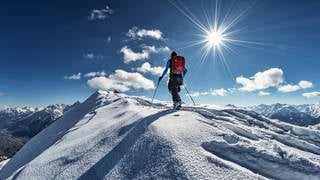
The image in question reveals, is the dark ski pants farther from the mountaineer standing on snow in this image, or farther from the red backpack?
the red backpack

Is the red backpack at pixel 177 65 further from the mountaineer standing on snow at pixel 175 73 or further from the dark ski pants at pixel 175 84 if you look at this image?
the dark ski pants at pixel 175 84

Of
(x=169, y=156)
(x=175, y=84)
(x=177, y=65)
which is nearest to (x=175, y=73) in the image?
(x=177, y=65)

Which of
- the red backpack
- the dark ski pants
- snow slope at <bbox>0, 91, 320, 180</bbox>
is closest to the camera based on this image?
snow slope at <bbox>0, 91, 320, 180</bbox>

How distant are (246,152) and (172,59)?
30.9 ft

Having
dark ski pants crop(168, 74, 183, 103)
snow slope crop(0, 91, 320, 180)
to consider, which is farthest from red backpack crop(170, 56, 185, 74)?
snow slope crop(0, 91, 320, 180)

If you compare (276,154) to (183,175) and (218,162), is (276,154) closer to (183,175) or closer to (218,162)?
(218,162)

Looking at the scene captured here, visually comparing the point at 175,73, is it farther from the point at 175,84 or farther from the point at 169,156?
the point at 169,156

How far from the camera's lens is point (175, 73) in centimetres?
1830

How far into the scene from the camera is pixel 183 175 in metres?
8.00

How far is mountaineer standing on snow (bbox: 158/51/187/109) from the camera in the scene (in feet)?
59.5

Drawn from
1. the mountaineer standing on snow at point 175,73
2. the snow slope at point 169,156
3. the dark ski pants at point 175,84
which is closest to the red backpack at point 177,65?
the mountaineer standing on snow at point 175,73

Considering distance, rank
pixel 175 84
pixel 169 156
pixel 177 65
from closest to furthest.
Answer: pixel 169 156 → pixel 177 65 → pixel 175 84

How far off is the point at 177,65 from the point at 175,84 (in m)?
1.22

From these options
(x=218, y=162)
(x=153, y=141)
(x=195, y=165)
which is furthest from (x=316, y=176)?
(x=153, y=141)
